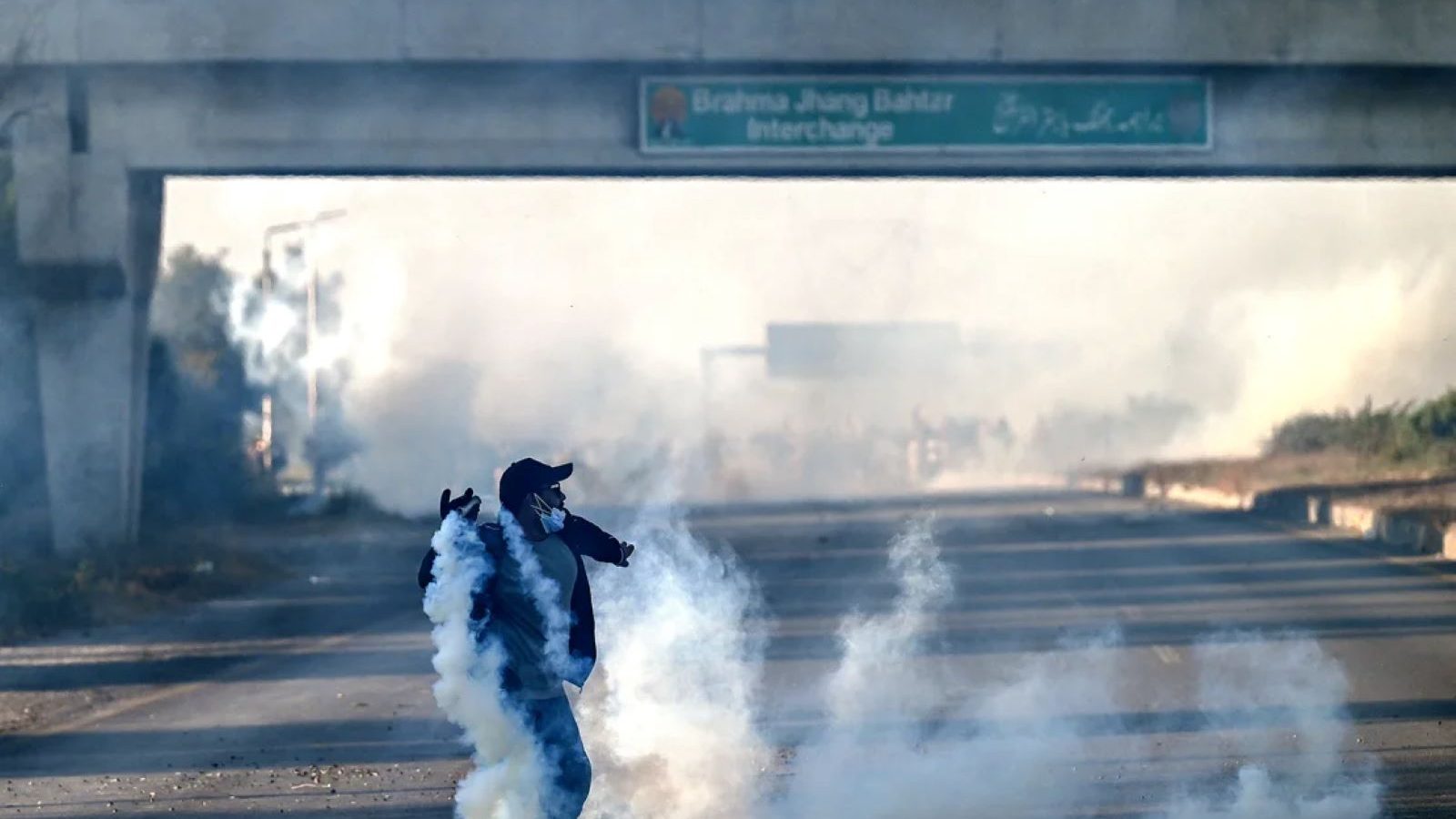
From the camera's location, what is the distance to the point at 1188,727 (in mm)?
10812

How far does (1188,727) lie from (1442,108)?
37.1ft

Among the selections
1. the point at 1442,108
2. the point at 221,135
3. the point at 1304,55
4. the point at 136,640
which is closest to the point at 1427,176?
the point at 1442,108

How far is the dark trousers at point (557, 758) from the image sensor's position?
6.40m

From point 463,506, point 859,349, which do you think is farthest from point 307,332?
point 463,506

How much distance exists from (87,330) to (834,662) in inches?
440

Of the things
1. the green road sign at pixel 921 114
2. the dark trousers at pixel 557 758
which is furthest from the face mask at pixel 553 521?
the green road sign at pixel 921 114

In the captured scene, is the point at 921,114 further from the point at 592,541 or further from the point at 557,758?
the point at 557,758

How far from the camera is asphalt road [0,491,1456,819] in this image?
9531mm

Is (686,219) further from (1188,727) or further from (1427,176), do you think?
(1188,727)

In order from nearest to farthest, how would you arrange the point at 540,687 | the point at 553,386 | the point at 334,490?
the point at 540,687
the point at 553,386
the point at 334,490

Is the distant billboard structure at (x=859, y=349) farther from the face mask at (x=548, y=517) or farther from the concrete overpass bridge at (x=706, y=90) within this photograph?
the face mask at (x=548, y=517)

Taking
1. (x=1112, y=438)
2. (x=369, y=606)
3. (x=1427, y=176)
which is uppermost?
(x=1427, y=176)

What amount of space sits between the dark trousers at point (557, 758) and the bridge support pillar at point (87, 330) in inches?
586

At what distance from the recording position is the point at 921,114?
19125 mm
